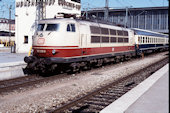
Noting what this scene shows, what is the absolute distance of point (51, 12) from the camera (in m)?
26.1

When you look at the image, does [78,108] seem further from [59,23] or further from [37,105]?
[59,23]

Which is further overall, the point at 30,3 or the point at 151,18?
the point at 151,18

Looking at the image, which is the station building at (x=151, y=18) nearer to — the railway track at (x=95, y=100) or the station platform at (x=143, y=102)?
the railway track at (x=95, y=100)

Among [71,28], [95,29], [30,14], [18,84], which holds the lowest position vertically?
[18,84]

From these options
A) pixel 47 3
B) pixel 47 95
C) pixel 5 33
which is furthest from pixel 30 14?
pixel 5 33

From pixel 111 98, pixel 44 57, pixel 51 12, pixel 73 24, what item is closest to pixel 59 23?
pixel 73 24

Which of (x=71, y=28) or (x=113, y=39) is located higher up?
(x=71, y=28)

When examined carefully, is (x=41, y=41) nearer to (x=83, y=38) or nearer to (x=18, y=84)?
(x=83, y=38)

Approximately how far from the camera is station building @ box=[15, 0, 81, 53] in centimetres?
2628

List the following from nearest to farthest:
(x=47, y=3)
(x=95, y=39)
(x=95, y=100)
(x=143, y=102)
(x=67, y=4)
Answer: (x=143, y=102) → (x=95, y=100) → (x=95, y=39) → (x=47, y=3) → (x=67, y=4)

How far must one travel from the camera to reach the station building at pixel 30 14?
2628cm

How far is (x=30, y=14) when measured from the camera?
27516mm

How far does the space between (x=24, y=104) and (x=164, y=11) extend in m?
75.1

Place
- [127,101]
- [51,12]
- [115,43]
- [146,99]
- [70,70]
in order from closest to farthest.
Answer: [127,101] → [146,99] → [70,70] → [115,43] → [51,12]
